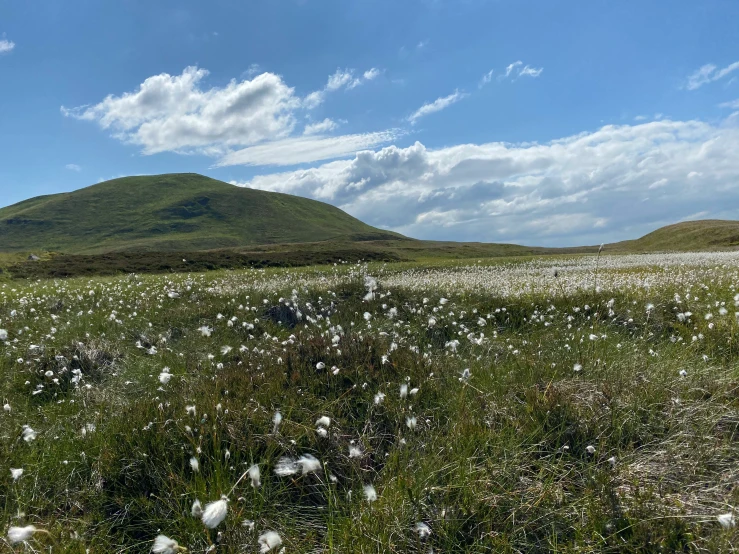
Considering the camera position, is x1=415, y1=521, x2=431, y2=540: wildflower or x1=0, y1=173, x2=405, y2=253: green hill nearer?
x1=415, y1=521, x2=431, y2=540: wildflower

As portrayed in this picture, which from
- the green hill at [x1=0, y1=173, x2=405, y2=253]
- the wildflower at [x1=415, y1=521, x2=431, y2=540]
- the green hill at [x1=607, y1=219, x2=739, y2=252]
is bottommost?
the wildflower at [x1=415, y1=521, x2=431, y2=540]

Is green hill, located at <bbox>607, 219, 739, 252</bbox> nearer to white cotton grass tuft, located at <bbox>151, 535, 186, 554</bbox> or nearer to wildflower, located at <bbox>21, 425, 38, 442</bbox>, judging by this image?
wildflower, located at <bbox>21, 425, 38, 442</bbox>

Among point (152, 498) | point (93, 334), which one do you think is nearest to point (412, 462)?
point (152, 498)

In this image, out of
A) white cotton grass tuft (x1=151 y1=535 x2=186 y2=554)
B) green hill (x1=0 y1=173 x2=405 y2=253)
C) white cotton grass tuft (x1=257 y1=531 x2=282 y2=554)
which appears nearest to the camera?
white cotton grass tuft (x1=151 y1=535 x2=186 y2=554)

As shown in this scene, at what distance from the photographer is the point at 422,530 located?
104 inches

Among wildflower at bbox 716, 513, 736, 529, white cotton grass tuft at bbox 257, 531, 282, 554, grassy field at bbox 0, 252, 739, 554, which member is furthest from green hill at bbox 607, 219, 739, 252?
white cotton grass tuft at bbox 257, 531, 282, 554

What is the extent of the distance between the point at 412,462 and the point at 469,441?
1.56ft

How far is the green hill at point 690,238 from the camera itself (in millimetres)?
61000

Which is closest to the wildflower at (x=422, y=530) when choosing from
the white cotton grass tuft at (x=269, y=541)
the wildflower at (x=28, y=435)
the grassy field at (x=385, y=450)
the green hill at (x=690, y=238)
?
the grassy field at (x=385, y=450)

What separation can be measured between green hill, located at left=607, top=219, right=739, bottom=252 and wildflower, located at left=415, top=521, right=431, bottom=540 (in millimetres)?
60455

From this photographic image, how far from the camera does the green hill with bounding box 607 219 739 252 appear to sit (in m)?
61.0

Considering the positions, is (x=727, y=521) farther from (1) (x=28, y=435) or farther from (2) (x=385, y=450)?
(1) (x=28, y=435)

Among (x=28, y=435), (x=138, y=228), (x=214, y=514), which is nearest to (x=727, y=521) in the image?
(x=214, y=514)

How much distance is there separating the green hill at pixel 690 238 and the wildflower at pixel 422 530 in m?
60.5
